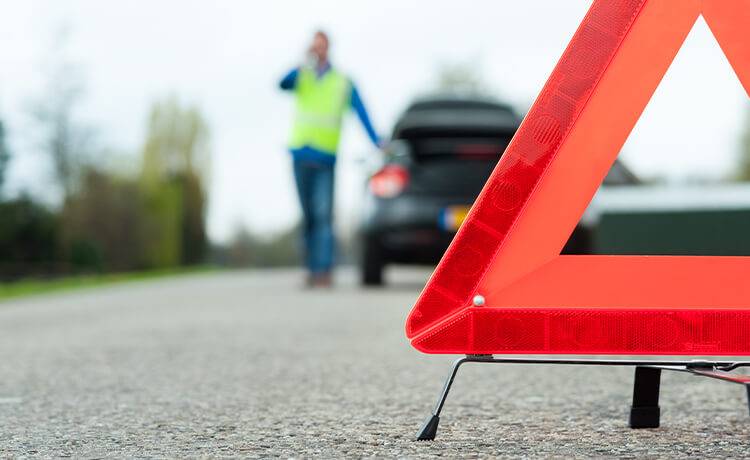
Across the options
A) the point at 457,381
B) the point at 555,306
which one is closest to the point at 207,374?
the point at 457,381

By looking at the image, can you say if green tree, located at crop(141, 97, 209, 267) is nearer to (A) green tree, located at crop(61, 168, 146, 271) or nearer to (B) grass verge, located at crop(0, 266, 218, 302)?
(A) green tree, located at crop(61, 168, 146, 271)

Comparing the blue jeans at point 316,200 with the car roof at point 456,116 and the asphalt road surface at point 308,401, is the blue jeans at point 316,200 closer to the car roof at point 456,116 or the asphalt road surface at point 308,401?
the car roof at point 456,116

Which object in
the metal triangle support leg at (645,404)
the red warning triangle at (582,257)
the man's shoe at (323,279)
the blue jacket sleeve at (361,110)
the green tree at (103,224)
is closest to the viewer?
the red warning triangle at (582,257)

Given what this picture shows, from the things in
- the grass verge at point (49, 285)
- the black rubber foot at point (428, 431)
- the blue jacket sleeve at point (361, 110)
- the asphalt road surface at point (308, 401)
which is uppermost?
the blue jacket sleeve at point (361, 110)

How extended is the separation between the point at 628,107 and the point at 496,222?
1.46 ft

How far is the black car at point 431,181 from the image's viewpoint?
977 cm

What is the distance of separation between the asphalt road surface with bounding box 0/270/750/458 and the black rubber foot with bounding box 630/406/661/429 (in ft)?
0.16

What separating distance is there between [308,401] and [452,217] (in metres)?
6.26

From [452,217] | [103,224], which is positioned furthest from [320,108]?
[103,224]

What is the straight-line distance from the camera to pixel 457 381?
4160mm

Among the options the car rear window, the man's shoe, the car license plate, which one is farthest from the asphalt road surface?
the man's shoe

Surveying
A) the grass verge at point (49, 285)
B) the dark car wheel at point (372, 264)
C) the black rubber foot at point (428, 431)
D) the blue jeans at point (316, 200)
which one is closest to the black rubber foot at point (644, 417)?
the black rubber foot at point (428, 431)

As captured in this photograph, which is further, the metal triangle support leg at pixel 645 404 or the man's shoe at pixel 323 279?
the man's shoe at pixel 323 279

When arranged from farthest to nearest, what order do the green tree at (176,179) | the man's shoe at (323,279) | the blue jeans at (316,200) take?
1. the green tree at (176,179)
2. the man's shoe at (323,279)
3. the blue jeans at (316,200)
